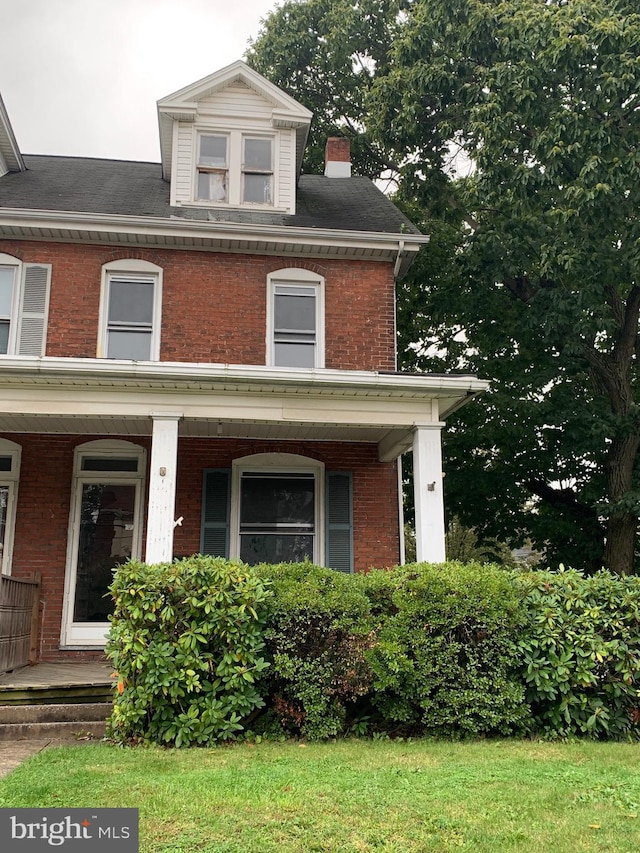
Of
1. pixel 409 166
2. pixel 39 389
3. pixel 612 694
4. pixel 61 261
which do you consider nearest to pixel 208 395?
pixel 39 389

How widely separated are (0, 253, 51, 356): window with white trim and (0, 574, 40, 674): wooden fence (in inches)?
133

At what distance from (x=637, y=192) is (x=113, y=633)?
421 inches

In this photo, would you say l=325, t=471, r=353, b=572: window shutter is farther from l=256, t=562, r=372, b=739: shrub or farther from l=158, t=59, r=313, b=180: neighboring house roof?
l=158, t=59, r=313, b=180: neighboring house roof

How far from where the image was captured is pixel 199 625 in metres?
6.27

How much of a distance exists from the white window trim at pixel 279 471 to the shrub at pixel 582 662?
412 cm

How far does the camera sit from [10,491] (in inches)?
393

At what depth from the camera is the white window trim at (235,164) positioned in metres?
12.0

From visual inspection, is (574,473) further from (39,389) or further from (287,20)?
(287,20)

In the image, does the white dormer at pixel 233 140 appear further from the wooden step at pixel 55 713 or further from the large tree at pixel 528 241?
the wooden step at pixel 55 713

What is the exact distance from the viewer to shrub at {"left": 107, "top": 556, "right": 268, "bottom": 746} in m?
6.01

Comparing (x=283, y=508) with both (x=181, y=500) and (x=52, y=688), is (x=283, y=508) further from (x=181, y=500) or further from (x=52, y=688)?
(x=52, y=688)

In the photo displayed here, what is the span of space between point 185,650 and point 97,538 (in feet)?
14.6

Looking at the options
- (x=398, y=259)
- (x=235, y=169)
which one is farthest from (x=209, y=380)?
(x=235, y=169)

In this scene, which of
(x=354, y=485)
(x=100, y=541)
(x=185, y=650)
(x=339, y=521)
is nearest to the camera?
(x=185, y=650)
